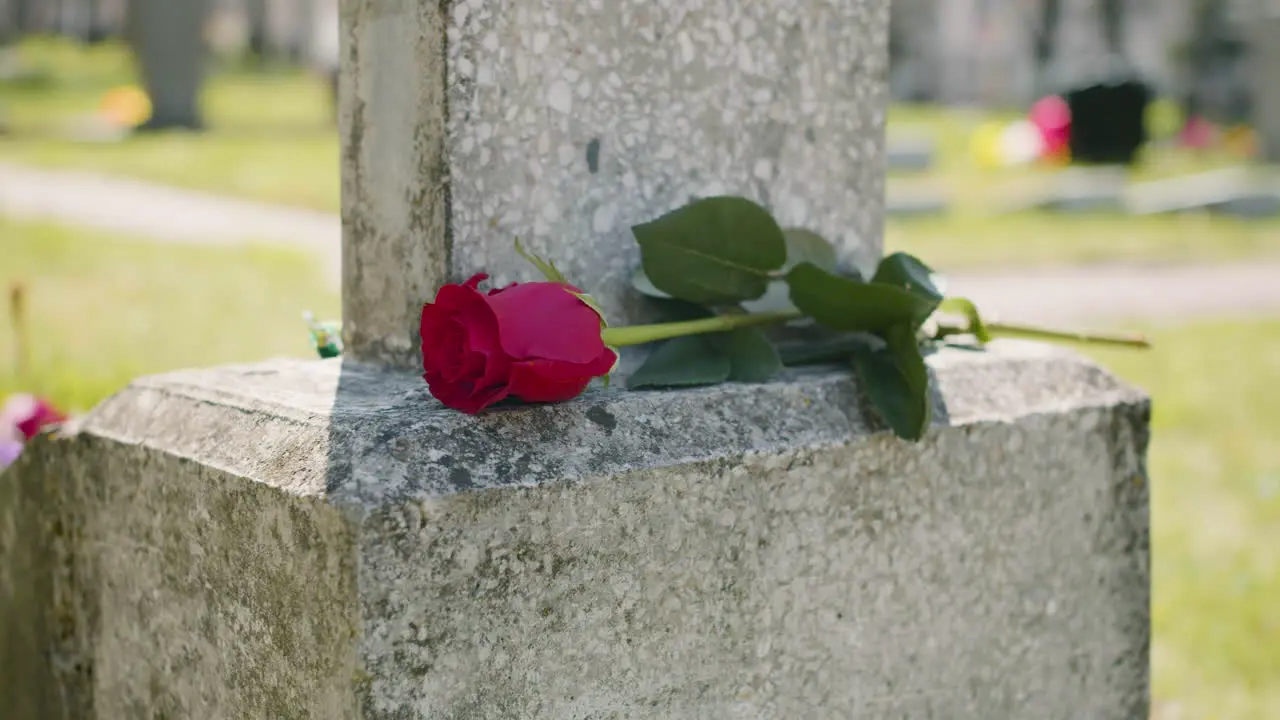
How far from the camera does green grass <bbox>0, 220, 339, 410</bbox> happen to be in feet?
12.5

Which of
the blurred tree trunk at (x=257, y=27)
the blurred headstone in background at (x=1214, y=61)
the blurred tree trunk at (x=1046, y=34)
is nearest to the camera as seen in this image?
the blurred headstone in background at (x=1214, y=61)

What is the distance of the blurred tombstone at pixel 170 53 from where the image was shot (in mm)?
13383

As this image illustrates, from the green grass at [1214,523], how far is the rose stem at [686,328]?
1250 millimetres

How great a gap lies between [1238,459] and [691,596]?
2.91m

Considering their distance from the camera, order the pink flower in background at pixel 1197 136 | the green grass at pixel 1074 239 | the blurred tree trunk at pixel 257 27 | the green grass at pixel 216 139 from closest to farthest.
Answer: the green grass at pixel 1074 239 → the green grass at pixel 216 139 → the pink flower in background at pixel 1197 136 → the blurred tree trunk at pixel 257 27

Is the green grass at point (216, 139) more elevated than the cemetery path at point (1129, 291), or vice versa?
the green grass at point (216, 139)

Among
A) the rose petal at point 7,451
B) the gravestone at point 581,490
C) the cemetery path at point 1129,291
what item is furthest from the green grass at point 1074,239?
the rose petal at point 7,451

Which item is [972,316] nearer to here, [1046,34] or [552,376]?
[552,376]

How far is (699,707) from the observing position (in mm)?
1361

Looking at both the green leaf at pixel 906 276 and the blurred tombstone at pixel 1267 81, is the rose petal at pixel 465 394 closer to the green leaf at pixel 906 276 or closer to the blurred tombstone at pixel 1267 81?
the green leaf at pixel 906 276

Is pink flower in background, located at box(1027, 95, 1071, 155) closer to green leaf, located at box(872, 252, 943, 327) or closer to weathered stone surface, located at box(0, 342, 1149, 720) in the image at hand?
weathered stone surface, located at box(0, 342, 1149, 720)

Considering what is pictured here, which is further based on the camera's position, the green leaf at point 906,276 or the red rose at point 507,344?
the green leaf at point 906,276

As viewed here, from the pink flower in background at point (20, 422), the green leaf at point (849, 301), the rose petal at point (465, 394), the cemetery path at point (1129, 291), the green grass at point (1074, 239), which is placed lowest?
the cemetery path at point (1129, 291)

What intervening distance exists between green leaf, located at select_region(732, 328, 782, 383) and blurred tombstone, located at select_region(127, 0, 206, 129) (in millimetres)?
13169
